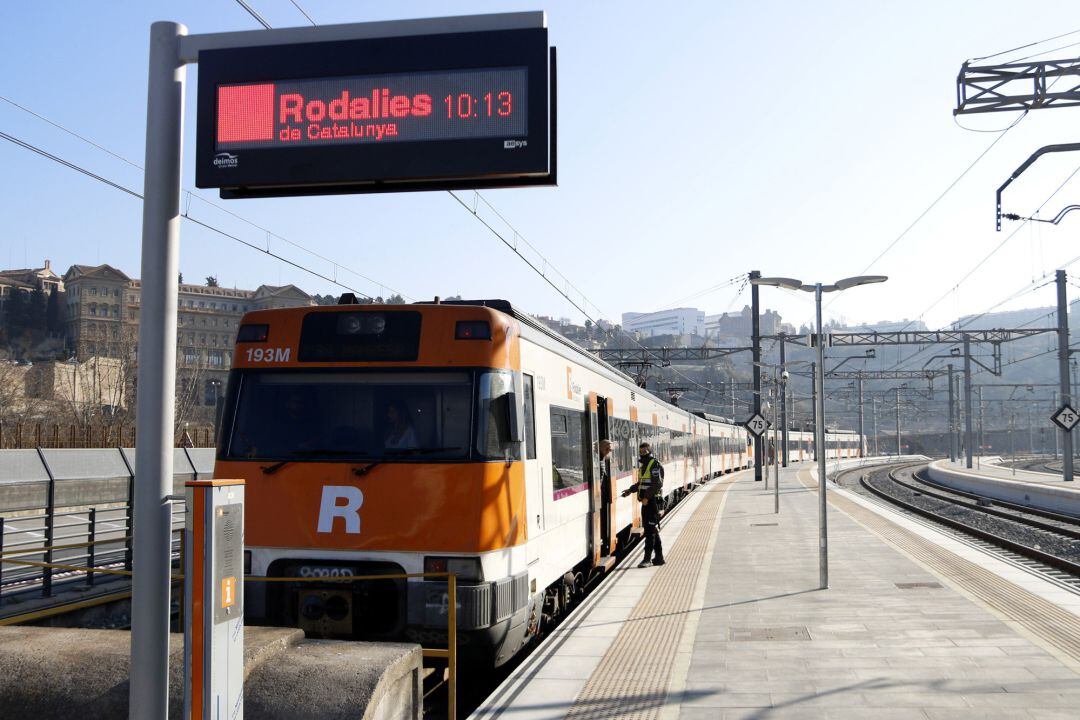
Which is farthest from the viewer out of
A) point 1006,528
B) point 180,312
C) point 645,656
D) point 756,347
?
point 180,312

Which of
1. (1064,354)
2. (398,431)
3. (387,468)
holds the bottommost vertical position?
(387,468)

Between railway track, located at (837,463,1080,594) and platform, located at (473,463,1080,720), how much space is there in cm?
110

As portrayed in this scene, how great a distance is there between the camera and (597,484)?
1305 centimetres

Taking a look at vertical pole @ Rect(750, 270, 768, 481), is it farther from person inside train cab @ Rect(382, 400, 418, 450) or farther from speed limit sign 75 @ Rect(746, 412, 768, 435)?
person inside train cab @ Rect(382, 400, 418, 450)

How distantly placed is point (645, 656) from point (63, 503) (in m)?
12.1

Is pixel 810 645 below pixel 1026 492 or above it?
above

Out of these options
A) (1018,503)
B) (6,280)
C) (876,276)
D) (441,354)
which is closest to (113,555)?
(441,354)

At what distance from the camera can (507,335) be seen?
852 centimetres

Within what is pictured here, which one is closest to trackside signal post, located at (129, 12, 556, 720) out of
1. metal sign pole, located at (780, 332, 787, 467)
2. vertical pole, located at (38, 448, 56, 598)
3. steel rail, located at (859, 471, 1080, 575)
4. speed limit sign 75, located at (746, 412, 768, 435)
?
vertical pole, located at (38, 448, 56, 598)

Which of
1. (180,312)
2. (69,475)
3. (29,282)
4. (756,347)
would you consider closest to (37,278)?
(29,282)

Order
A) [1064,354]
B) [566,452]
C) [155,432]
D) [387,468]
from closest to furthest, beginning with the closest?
[155,432], [387,468], [566,452], [1064,354]

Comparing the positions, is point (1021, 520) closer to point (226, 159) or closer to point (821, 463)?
point (821, 463)

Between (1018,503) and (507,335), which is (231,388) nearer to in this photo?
(507,335)

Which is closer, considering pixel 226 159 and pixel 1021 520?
pixel 226 159
